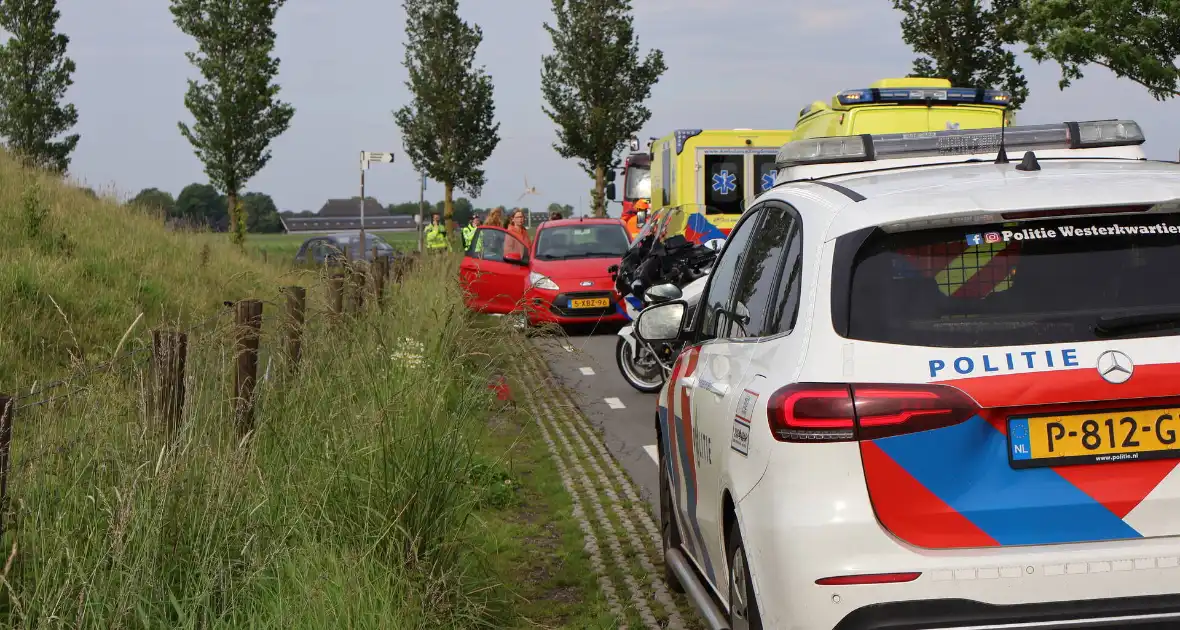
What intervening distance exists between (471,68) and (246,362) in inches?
2329

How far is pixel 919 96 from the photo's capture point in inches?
611

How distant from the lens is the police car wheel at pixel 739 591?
4.18 m

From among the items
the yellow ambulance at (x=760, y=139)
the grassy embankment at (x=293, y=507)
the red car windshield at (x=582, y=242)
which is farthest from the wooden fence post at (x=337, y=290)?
the red car windshield at (x=582, y=242)

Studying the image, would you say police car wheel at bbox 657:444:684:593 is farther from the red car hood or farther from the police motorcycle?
the red car hood

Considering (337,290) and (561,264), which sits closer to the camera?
(337,290)

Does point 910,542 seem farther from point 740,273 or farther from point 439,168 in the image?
point 439,168

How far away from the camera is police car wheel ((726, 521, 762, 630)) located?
13.7 feet

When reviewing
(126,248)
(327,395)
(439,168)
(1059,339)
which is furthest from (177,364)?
(439,168)

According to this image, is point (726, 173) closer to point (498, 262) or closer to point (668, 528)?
point (498, 262)

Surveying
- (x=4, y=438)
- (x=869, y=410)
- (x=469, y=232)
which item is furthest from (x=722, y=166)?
(x=869, y=410)

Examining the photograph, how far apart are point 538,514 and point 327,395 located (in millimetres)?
2078

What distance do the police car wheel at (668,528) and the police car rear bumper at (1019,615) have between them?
2373 mm

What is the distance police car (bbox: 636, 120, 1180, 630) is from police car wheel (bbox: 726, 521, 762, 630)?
0.08ft

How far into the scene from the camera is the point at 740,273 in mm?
5289
